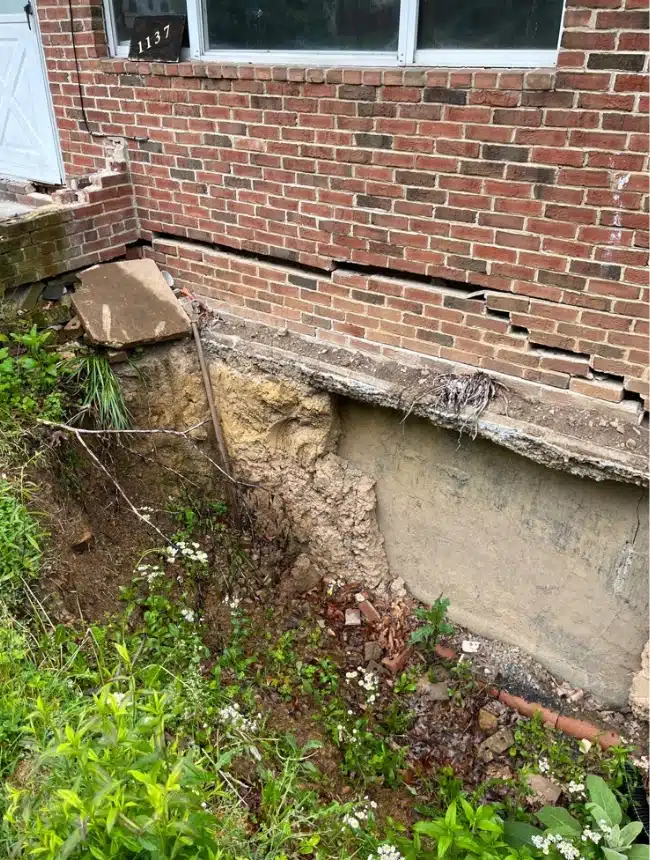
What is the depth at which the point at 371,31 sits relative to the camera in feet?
9.72

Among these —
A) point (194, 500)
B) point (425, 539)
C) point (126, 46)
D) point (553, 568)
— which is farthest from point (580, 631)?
point (126, 46)

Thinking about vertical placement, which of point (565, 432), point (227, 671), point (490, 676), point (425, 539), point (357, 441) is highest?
point (565, 432)

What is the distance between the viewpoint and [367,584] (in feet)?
13.4

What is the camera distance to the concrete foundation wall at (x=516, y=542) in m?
3.14

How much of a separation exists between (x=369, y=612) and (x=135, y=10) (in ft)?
12.5

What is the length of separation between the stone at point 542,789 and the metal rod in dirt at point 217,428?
84.2 inches

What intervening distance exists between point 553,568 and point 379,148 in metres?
2.25

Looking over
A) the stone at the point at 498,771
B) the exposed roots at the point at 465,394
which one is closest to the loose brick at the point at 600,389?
the exposed roots at the point at 465,394

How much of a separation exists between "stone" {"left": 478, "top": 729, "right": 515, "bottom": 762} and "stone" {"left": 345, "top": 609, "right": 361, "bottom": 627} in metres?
0.96

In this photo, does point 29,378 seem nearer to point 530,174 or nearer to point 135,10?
point 135,10

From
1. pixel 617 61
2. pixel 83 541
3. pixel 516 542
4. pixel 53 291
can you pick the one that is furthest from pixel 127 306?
pixel 617 61

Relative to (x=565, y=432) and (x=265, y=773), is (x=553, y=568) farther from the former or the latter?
(x=265, y=773)

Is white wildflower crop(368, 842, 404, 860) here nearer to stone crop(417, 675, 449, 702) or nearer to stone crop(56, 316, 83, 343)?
stone crop(417, 675, 449, 702)

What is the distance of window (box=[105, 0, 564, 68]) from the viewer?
103 inches
